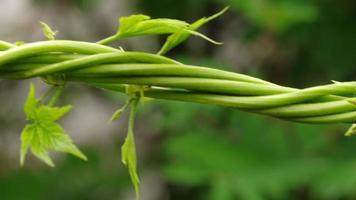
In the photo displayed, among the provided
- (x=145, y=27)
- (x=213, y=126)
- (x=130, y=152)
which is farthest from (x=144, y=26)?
(x=213, y=126)

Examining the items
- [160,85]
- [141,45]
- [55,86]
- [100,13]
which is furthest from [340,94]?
[100,13]

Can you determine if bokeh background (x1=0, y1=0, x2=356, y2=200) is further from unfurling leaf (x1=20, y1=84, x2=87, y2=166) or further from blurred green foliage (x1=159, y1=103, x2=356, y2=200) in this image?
unfurling leaf (x1=20, y1=84, x2=87, y2=166)

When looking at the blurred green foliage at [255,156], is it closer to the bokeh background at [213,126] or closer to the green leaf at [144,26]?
the bokeh background at [213,126]

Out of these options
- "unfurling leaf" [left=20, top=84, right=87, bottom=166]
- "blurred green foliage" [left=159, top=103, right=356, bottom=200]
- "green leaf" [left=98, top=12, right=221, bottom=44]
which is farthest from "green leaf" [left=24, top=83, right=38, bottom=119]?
"blurred green foliage" [left=159, top=103, right=356, bottom=200]

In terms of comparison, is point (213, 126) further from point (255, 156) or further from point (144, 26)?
point (144, 26)

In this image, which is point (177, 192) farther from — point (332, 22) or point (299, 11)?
point (299, 11)

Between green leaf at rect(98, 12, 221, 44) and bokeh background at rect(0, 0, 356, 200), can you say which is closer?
green leaf at rect(98, 12, 221, 44)
